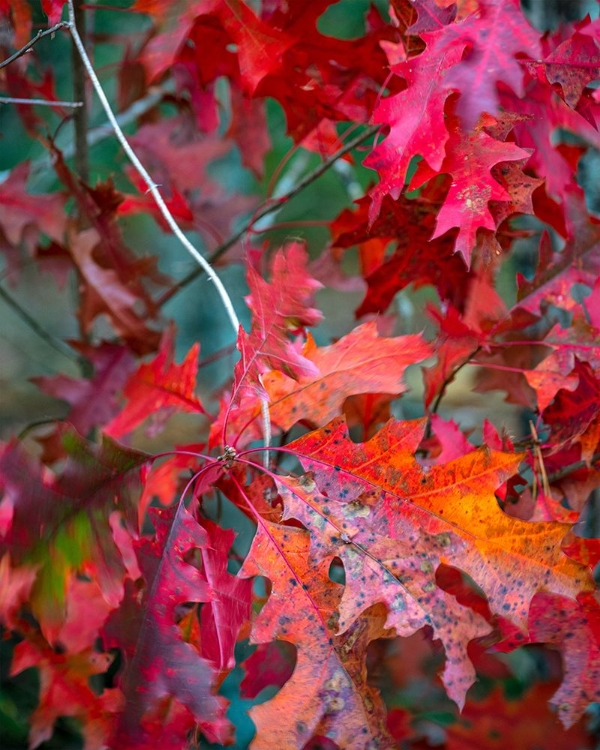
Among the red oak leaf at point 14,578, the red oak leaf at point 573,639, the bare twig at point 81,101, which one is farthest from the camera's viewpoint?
the bare twig at point 81,101

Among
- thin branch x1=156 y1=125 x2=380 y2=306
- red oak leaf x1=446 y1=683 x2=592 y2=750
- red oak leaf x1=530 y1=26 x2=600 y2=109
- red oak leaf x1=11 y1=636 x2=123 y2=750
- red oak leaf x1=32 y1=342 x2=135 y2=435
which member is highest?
red oak leaf x1=530 y1=26 x2=600 y2=109

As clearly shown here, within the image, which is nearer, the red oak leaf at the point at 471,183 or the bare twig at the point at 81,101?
the red oak leaf at the point at 471,183

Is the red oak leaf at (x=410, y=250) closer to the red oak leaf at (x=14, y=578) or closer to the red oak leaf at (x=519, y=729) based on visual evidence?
the red oak leaf at (x=14, y=578)

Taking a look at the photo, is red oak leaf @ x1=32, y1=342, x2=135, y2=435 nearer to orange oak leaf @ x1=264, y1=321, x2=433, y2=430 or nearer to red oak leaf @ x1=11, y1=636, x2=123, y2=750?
red oak leaf @ x1=11, y1=636, x2=123, y2=750

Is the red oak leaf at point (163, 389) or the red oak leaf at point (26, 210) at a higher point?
the red oak leaf at point (26, 210)

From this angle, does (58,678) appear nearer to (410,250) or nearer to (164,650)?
(164,650)

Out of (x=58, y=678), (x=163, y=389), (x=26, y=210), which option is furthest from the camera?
(x=26, y=210)

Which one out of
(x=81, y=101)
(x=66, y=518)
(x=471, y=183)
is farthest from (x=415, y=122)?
(x=81, y=101)

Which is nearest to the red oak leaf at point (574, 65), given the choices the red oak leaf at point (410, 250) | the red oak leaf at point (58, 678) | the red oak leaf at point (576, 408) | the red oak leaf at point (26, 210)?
the red oak leaf at point (410, 250)

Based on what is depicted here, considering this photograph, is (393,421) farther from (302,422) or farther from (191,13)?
(191,13)

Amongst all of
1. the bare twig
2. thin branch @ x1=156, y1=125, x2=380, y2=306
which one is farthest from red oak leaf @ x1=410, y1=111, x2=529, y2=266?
the bare twig

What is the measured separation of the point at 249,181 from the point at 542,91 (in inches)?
59.3

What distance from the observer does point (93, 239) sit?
95 centimetres

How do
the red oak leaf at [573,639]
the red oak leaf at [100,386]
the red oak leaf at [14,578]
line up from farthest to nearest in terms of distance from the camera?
1. the red oak leaf at [100,386]
2. the red oak leaf at [573,639]
3. the red oak leaf at [14,578]
